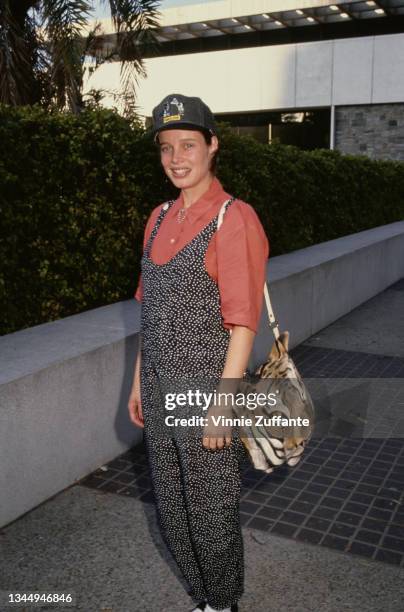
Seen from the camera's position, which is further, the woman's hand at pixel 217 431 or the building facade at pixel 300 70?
the building facade at pixel 300 70

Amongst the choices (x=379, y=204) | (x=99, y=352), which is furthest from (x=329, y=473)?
(x=379, y=204)

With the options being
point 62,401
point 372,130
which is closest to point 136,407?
point 62,401

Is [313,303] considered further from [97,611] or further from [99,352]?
[97,611]

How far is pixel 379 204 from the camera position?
1229 centimetres

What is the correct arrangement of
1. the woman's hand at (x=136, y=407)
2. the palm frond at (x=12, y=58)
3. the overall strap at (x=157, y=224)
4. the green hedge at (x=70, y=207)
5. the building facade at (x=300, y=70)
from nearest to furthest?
1. the overall strap at (x=157, y=224)
2. the woman's hand at (x=136, y=407)
3. the green hedge at (x=70, y=207)
4. the palm frond at (x=12, y=58)
5. the building facade at (x=300, y=70)

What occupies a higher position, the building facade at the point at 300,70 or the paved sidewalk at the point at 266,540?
the building facade at the point at 300,70

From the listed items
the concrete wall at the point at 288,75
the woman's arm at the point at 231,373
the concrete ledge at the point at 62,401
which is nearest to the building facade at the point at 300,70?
the concrete wall at the point at 288,75

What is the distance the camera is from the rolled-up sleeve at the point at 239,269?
201 centimetres

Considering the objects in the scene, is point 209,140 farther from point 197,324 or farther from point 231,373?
point 231,373

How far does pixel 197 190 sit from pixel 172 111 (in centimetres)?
29

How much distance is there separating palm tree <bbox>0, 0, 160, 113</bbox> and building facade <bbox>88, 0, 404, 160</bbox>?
11.6 meters

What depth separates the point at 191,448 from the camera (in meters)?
2.22

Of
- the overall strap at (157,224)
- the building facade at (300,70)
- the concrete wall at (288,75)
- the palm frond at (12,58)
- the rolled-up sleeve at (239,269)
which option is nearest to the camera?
the rolled-up sleeve at (239,269)

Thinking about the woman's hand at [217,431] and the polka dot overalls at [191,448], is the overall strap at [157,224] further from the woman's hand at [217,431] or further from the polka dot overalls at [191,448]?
the woman's hand at [217,431]
